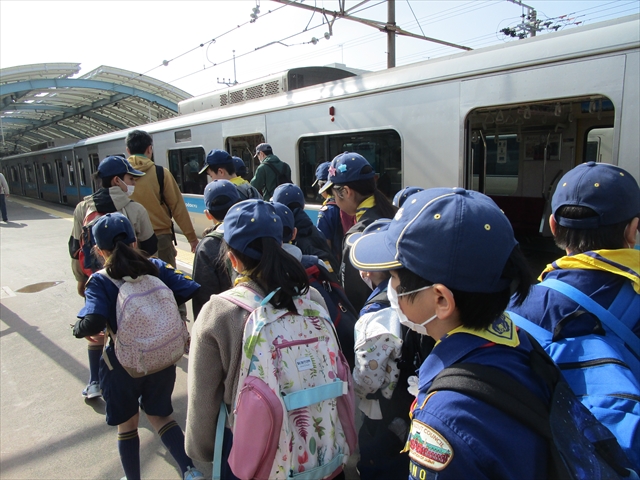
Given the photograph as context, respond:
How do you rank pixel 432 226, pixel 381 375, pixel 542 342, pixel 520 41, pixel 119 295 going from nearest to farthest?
pixel 432 226, pixel 542 342, pixel 381 375, pixel 119 295, pixel 520 41

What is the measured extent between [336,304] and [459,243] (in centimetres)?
125

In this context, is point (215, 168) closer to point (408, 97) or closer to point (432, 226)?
point (408, 97)

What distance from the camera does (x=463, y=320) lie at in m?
1.03

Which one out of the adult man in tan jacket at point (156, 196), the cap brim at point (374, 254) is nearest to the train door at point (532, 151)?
the adult man in tan jacket at point (156, 196)

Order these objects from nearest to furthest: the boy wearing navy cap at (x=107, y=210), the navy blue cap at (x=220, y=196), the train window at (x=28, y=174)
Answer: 1. the navy blue cap at (x=220, y=196)
2. the boy wearing navy cap at (x=107, y=210)
3. the train window at (x=28, y=174)

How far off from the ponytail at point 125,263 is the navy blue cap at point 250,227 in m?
0.86

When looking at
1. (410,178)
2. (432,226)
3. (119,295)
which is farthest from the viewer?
(410,178)

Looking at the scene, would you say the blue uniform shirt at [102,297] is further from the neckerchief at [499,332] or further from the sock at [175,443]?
the neckerchief at [499,332]

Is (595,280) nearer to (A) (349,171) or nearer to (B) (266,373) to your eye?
(B) (266,373)

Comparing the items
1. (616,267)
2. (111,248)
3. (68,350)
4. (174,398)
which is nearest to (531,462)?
(616,267)

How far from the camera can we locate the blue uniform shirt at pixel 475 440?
834 millimetres

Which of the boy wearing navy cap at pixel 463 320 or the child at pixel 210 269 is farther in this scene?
the child at pixel 210 269

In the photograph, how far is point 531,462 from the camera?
845 mm

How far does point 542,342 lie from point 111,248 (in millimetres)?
2143
